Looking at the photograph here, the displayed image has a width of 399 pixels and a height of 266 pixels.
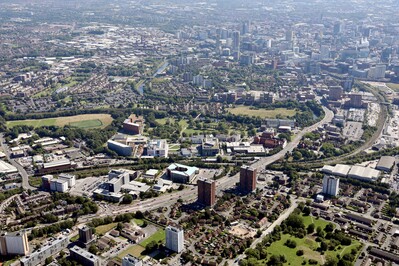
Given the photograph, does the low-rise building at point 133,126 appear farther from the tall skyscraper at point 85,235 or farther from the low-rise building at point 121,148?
the tall skyscraper at point 85,235

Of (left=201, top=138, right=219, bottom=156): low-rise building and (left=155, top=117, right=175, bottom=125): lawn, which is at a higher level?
(left=201, top=138, right=219, bottom=156): low-rise building

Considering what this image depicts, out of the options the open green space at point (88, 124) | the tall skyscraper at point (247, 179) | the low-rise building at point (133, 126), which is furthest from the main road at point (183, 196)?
the open green space at point (88, 124)

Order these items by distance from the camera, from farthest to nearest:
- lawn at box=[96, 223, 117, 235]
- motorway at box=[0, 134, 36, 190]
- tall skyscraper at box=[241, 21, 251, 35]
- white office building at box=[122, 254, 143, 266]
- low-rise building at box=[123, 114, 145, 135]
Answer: tall skyscraper at box=[241, 21, 251, 35], low-rise building at box=[123, 114, 145, 135], motorway at box=[0, 134, 36, 190], lawn at box=[96, 223, 117, 235], white office building at box=[122, 254, 143, 266]

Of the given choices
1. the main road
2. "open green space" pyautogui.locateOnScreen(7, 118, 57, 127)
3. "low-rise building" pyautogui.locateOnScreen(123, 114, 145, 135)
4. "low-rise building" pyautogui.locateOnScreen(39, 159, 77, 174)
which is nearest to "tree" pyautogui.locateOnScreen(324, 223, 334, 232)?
the main road

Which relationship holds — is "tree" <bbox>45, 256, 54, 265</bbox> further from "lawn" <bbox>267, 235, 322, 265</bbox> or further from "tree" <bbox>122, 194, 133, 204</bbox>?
"lawn" <bbox>267, 235, 322, 265</bbox>

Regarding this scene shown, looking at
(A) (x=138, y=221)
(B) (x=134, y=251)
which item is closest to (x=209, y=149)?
(A) (x=138, y=221)

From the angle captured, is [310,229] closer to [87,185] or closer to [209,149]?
[209,149]
